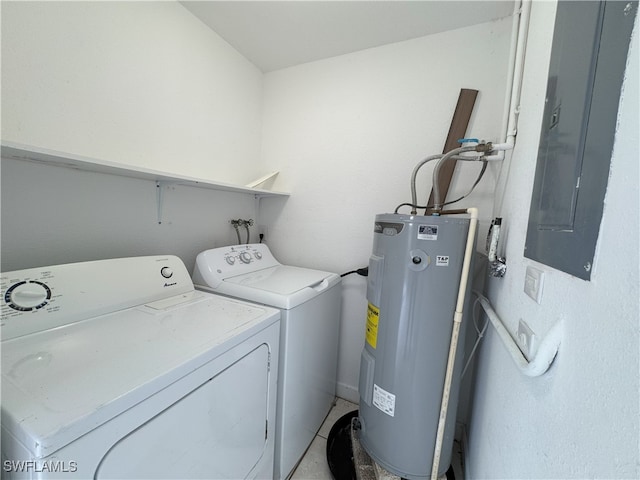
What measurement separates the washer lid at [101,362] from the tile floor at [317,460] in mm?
962

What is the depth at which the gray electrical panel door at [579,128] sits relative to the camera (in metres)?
0.44

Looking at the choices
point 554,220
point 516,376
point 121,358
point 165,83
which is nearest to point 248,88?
point 165,83

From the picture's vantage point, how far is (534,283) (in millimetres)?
676

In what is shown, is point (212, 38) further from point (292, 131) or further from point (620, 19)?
point (620, 19)

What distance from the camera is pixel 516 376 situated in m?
0.78

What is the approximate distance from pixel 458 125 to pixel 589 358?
144 cm

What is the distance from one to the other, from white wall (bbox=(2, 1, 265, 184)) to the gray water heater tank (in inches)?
52.2

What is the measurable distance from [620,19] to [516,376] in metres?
0.89

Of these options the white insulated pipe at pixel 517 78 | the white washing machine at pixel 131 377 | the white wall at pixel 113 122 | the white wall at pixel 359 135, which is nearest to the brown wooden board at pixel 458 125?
the white wall at pixel 359 135

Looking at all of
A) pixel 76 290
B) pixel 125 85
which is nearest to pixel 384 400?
pixel 76 290

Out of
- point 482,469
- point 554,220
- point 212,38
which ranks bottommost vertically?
point 482,469

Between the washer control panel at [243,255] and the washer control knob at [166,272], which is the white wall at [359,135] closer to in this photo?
the washer control panel at [243,255]

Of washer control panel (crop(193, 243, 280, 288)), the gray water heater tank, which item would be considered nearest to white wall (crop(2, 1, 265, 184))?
washer control panel (crop(193, 243, 280, 288))

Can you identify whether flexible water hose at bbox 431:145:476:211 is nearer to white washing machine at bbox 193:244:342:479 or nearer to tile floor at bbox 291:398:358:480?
white washing machine at bbox 193:244:342:479
